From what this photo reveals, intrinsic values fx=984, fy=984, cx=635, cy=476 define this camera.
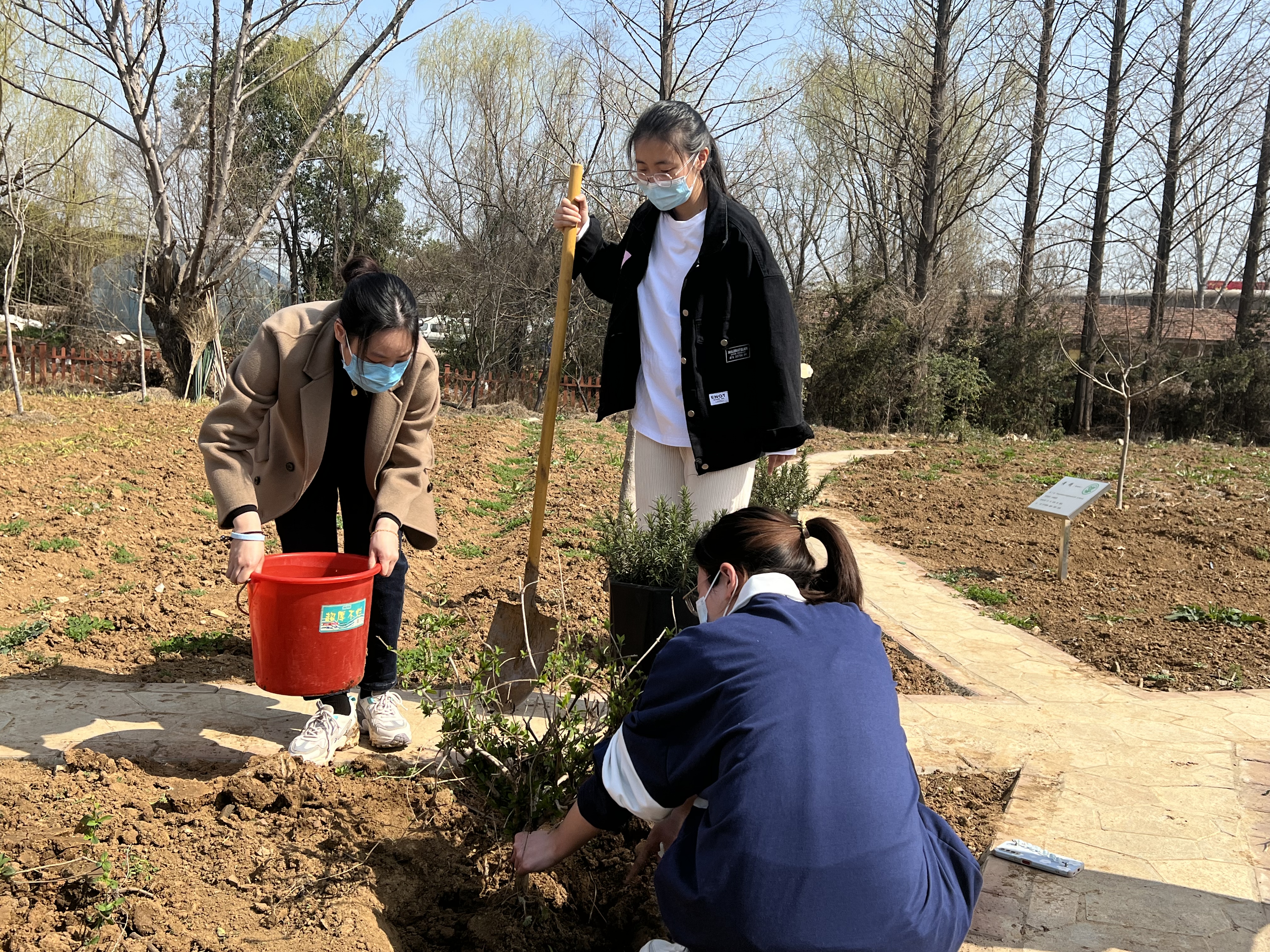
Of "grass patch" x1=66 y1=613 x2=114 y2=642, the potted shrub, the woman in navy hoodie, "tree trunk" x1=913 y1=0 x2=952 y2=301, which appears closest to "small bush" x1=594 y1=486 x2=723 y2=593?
the potted shrub

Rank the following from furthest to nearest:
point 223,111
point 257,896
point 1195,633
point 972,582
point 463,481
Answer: point 223,111 < point 463,481 < point 972,582 < point 1195,633 < point 257,896

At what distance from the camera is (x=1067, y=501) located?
628 centimetres

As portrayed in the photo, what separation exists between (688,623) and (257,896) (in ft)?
5.45

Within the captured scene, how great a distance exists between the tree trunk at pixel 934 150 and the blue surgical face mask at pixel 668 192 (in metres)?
16.0

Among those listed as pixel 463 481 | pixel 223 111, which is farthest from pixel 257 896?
pixel 223 111

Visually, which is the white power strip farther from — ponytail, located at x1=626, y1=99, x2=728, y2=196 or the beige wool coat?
ponytail, located at x1=626, y1=99, x2=728, y2=196

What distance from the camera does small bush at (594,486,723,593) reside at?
133 inches

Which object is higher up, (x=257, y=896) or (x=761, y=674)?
(x=761, y=674)

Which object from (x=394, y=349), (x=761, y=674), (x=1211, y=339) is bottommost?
(x=761, y=674)

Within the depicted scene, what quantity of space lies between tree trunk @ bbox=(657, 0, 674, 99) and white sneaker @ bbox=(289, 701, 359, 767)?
4920 mm

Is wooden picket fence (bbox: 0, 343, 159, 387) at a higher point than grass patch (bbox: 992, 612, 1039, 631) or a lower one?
higher

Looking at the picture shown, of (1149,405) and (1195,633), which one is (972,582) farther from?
(1149,405)

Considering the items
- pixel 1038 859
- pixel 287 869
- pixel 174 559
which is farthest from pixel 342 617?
pixel 174 559

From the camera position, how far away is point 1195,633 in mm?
5203
